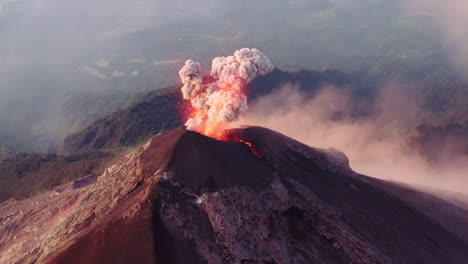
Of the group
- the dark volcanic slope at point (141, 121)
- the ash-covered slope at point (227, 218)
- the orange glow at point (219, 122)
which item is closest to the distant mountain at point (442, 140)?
the dark volcanic slope at point (141, 121)

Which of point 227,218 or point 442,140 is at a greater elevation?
point 442,140

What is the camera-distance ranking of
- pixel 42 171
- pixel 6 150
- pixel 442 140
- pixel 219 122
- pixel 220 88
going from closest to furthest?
1. pixel 219 122
2. pixel 220 88
3. pixel 42 171
4. pixel 442 140
5. pixel 6 150

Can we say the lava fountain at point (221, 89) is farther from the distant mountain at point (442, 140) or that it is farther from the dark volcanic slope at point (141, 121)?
the dark volcanic slope at point (141, 121)

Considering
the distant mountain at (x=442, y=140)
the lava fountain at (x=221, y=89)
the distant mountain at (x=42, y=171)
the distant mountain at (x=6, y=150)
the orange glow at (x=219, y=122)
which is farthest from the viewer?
the distant mountain at (x=6, y=150)

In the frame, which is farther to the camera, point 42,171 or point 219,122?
point 42,171

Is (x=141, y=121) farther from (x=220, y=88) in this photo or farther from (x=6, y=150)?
(x=220, y=88)

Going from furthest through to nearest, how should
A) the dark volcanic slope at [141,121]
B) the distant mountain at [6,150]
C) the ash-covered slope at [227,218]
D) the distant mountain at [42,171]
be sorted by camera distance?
the distant mountain at [6,150] < the dark volcanic slope at [141,121] < the distant mountain at [42,171] < the ash-covered slope at [227,218]

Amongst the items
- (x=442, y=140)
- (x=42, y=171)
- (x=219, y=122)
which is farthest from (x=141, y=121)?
(x=442, y=140)
